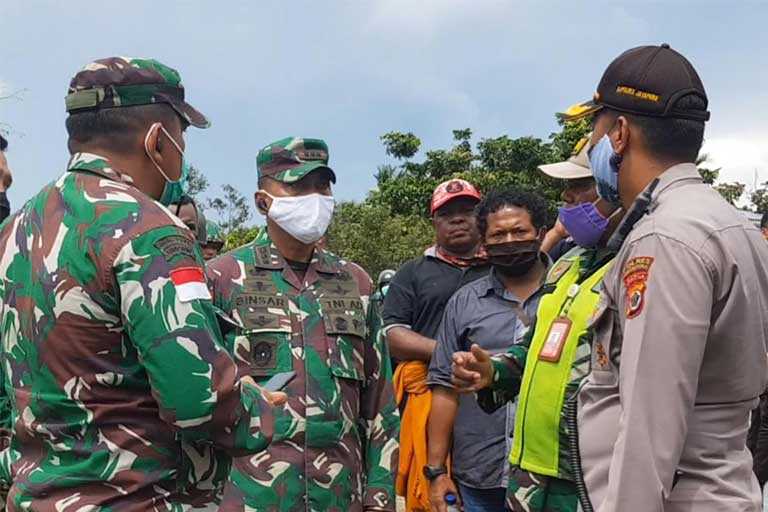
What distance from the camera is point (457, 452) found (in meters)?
4.02

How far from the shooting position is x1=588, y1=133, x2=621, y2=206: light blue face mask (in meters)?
2.24

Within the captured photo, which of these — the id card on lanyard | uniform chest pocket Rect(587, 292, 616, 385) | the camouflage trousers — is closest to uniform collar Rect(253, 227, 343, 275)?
the id card on lanyard

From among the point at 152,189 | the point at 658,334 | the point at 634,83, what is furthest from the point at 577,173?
the point at 152,189

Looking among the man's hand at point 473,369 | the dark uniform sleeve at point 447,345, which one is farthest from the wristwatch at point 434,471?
the man's hand at point 473,369

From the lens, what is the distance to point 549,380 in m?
2.73

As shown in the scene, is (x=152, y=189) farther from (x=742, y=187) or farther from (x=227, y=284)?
(x=742, y=187)

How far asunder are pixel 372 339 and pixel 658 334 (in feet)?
5.42

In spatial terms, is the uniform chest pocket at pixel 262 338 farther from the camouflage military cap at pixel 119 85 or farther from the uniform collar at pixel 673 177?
the uniform collar at pixel 673 177

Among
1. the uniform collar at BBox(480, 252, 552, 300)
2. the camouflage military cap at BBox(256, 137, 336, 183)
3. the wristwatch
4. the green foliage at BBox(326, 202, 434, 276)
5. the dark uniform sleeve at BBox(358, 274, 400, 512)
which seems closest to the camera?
the dark uniform sleeve at BBox(358, 274, 400, 512)

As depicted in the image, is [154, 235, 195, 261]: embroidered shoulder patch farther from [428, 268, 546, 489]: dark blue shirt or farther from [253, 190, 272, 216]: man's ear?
[428, 268, 546, 489]: dark blue shirt

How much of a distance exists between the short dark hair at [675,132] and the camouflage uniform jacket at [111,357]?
1.21 m

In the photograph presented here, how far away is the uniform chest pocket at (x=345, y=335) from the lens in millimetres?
3178

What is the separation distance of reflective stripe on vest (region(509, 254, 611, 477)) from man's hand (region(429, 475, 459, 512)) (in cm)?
114

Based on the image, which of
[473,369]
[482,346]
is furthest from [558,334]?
[482,346]
